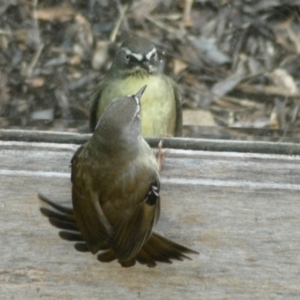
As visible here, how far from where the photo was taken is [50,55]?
10.7ft

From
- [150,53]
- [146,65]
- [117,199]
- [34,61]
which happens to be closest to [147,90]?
[146,65]

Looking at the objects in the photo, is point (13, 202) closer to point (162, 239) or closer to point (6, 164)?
point (6, 164)

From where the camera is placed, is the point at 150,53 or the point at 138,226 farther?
the point at 150,53

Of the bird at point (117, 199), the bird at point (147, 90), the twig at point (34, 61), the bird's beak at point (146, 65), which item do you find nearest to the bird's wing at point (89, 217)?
the bird at point (117, 199)

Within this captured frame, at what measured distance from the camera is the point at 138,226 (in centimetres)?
275

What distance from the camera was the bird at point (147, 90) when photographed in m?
3.28

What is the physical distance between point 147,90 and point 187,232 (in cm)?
81

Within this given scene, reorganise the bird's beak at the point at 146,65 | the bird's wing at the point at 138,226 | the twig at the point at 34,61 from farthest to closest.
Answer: the bird's beak at the point at 146,65, the twig at the point at 34,61, the bird's wing at the point at 138,226

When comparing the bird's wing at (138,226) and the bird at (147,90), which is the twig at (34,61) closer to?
the bird at (147,90)

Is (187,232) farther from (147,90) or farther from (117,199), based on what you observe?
(147,90)

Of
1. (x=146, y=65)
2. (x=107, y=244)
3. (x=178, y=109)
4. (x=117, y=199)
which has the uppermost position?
(x=146, y=65)

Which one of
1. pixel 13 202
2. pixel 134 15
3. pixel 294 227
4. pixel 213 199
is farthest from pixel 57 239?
pixel 134 15

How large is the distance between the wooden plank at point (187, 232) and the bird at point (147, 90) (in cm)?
46

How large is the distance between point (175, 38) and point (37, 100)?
554 mm
